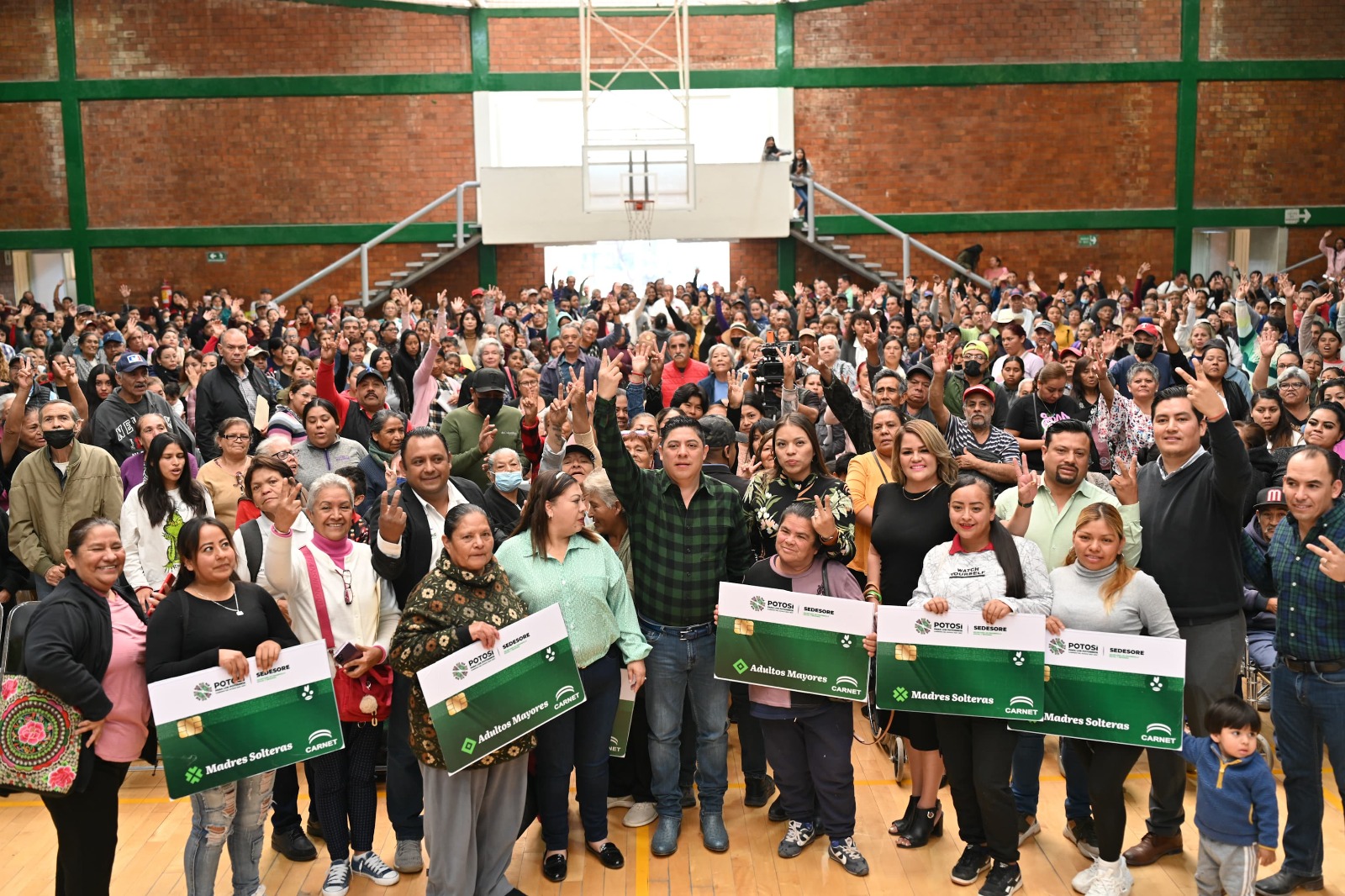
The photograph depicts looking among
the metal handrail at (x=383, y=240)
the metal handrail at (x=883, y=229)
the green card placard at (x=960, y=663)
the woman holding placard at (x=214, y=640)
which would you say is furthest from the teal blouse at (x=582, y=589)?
the metal handrail at (x=883, y=229)

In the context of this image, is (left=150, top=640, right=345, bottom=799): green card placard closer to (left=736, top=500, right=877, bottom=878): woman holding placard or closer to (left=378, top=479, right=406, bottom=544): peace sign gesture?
(left=378, top=479, right=406, bottom=544): peace sign gesture

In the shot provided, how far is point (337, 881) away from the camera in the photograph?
4703mm

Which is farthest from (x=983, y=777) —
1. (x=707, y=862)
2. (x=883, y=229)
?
(x=883, y=229)

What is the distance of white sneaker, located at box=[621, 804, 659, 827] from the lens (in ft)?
17.6

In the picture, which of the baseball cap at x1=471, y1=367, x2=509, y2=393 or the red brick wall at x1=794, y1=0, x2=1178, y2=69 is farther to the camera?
the red brick wall at x1=794, y1=0, x2=1178, y2=69

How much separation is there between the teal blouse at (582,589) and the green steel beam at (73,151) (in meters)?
18.0

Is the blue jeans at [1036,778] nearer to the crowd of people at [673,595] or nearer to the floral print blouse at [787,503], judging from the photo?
the crowd of people at [673,595]

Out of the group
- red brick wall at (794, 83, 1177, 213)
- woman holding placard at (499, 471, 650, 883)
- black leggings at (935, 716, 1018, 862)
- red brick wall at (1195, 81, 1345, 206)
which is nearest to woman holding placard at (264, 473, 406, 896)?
woman holding placard at (499, 471, 650, 883)

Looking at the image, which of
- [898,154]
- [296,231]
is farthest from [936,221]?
[296,231]

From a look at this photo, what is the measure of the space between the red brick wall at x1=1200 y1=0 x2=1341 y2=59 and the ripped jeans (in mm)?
20145

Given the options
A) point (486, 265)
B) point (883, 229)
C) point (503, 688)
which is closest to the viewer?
point (503, 688)

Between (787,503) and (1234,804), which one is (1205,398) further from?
(787,503)

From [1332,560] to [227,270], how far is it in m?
19.0

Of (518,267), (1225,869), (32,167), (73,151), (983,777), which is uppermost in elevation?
(73,151)
